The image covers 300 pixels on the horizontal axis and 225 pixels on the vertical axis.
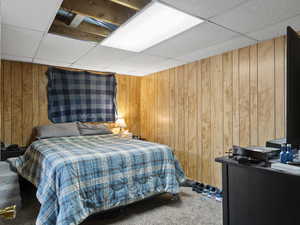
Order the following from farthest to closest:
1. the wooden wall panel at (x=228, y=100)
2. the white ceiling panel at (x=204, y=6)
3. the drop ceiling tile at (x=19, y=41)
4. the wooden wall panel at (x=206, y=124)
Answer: the wooden wall panel at (x=206, y=124) < the wooden wall panel at (x=228, y=100) < the drop ceiling tile at (x=19, y=41) < the white ceiling panel at (x=204, y=6)

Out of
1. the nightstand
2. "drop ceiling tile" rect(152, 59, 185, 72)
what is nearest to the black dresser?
the nightstand

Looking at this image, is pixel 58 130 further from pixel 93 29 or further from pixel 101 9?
pixel 101 9

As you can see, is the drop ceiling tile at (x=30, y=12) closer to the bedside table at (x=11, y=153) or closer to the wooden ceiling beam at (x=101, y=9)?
the wooden ceiling beam at (x=101, y=9)

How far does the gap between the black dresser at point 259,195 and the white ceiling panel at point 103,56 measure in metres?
2.29

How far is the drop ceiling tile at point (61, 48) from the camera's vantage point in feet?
8.20

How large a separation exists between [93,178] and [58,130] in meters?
1.84

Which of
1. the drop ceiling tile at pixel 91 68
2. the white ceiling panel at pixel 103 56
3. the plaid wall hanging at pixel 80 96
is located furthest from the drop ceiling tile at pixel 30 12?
the plaid wall hanging at pixel 80 96

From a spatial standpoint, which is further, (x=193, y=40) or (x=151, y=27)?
(x=193, y=40)

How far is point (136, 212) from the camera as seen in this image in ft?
7.64

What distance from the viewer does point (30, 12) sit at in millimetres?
1806

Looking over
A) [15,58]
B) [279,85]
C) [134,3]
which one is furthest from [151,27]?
[15,58]

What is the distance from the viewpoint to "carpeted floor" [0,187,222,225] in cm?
209

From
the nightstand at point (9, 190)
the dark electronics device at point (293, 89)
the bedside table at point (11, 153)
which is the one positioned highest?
the dark electronics device at point (293, 89)

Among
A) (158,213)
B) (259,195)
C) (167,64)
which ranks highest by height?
(167,64)
